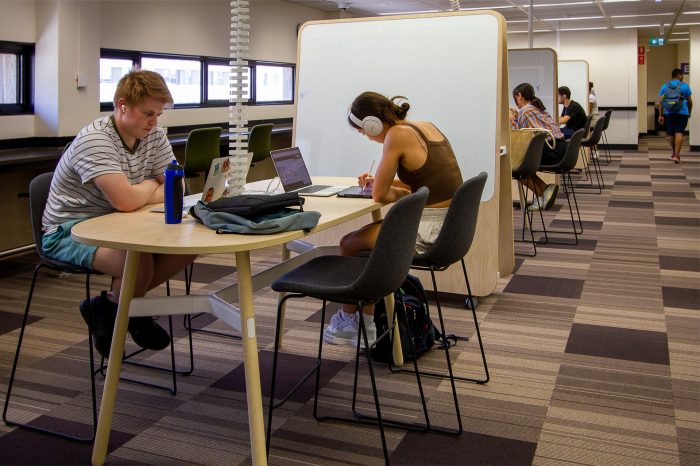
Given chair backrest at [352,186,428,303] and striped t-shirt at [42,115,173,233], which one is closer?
chair backrest at [352,186,428,303]

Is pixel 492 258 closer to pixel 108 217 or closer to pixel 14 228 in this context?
pixel 108 217

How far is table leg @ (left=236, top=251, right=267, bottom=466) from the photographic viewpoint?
2.09m

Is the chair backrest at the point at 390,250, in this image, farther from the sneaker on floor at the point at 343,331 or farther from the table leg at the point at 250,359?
the sneaker on floor at the point at 343,331

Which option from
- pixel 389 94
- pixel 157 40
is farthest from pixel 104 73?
pixel 389 94

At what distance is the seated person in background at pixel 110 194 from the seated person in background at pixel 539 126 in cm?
392

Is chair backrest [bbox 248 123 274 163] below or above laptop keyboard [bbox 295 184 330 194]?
above

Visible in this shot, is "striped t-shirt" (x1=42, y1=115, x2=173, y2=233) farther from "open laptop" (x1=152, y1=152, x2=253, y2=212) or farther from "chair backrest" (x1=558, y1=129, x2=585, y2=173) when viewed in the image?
"chair backrest" (x1=558, y1=129, x2=585, y2=173)

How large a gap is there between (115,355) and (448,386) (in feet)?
4.21

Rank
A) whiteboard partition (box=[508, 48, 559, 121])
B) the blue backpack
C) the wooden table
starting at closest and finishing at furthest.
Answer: the wooden table
whiteboard partition (box=[508, 48, 559, 121])
the blue backpack

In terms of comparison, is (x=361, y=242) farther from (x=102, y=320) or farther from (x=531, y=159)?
(x=531, y=159)

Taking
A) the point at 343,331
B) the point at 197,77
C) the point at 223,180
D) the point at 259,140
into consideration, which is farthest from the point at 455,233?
the point at 197,77

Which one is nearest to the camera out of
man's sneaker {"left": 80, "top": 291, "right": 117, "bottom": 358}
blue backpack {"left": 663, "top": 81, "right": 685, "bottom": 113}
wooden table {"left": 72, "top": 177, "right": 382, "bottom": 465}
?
wooden table {"left": 72, "top": 177, "right": 382, "bottom": 465}

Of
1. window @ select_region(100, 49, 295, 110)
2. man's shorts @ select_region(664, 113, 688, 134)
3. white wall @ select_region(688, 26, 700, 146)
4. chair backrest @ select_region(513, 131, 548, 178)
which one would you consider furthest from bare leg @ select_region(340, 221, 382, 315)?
white wall @ select_region(688, 26, 700, 146)

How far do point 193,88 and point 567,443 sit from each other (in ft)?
21.9
